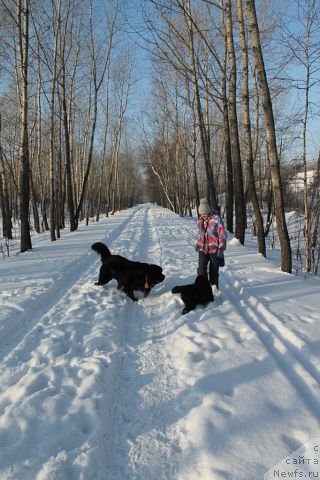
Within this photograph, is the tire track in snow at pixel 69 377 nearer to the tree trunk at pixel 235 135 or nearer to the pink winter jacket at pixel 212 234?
the pink winter jacket at pixel 212 234

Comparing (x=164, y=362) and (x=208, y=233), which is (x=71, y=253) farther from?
(x=164, y=362)

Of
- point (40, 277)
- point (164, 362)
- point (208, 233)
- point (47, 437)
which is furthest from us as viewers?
point (40, 277)

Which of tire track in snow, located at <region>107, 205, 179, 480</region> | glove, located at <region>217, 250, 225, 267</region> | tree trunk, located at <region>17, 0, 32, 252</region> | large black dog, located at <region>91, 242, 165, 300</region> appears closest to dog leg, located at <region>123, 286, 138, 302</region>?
large black dog, located at <region>91, 242, 165, 300</region>

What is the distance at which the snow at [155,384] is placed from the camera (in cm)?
213

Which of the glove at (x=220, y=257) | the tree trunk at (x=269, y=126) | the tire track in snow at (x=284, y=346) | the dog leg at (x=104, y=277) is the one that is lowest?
the tire track in snow at (x=284, y=346)

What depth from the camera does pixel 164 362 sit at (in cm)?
341

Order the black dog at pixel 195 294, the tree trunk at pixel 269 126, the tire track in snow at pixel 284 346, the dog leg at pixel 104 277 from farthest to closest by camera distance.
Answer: the tree trunk at pixel 269 126
the dog leg at pixel 104 277
the black dog at pixel 195 294
the tire track in snow at pixel 284 346

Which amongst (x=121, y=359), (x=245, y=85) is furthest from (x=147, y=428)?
(x=245, y=85)

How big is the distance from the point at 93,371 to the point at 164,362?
825mm

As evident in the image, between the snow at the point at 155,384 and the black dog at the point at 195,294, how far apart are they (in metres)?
0.17

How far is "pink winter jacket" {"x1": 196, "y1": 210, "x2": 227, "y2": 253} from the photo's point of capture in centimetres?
A: 536

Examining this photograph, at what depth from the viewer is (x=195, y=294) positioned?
4.93 m

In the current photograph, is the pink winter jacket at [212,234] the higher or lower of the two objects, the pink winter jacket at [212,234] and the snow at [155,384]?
the higher

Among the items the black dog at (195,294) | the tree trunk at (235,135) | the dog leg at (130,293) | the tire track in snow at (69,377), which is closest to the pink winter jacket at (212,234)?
the black dog at (195,294)
